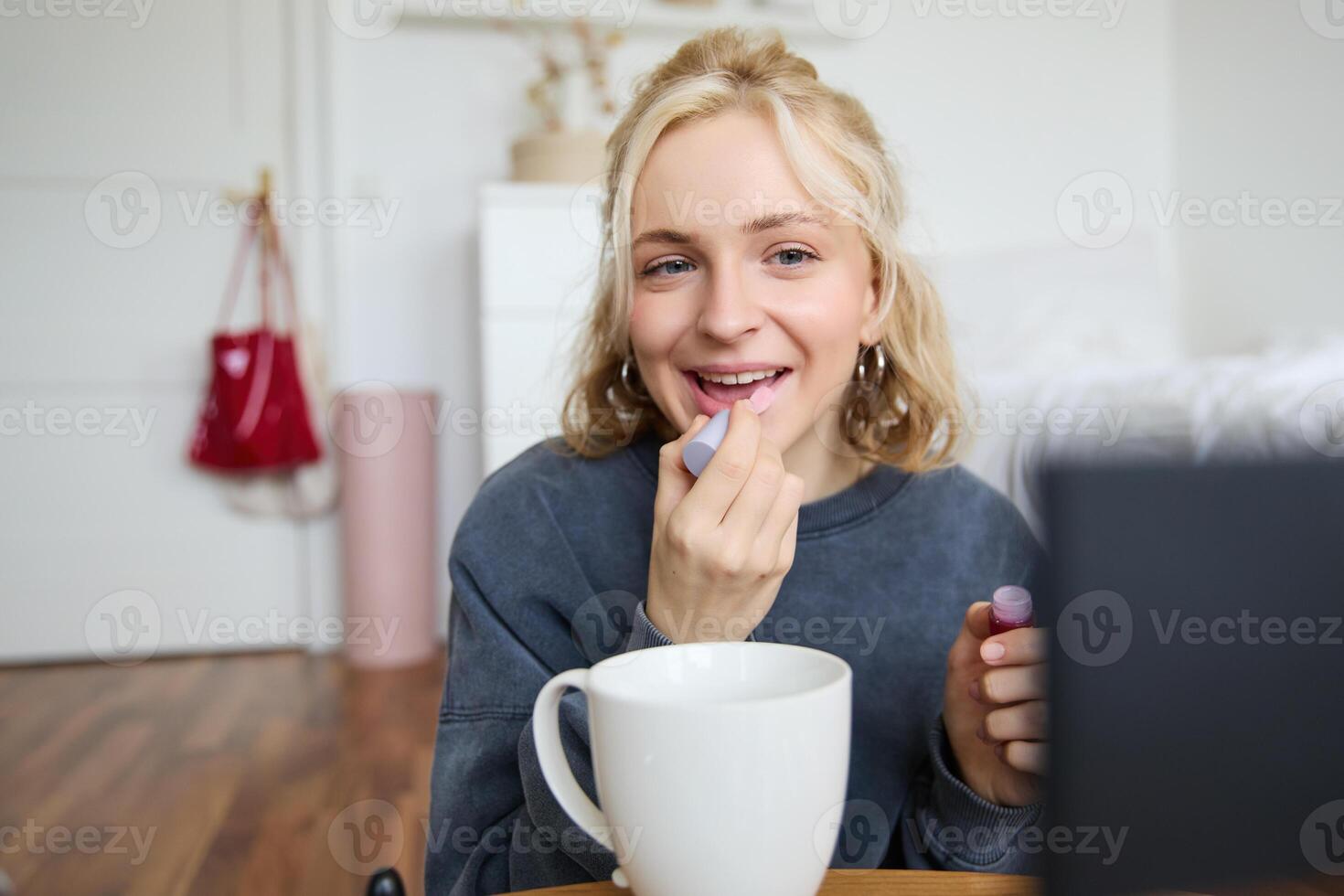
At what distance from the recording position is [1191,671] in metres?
0.28

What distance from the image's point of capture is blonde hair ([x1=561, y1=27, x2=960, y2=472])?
32.7 inches

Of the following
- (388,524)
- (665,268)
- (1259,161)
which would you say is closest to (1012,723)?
(665,268)

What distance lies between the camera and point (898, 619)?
0.79 m

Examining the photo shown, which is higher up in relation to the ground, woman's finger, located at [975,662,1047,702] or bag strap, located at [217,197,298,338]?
bag strap, located at [217,197,298,338]

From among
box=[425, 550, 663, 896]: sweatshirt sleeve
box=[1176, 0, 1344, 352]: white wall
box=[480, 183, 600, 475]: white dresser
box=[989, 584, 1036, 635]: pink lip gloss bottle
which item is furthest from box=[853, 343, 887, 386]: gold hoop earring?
box=[1176, 0, 1344, 352]: white wall

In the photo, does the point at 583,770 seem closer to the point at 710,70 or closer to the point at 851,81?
the point at 710,70

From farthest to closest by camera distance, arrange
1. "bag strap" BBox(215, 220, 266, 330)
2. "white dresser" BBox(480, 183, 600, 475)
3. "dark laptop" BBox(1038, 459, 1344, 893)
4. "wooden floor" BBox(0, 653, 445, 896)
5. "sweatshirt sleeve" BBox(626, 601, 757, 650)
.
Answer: "bag strap" BBox(215, 220, 266, 330), "white dresser" BBox(480, 183, 600, 475), "wooden floor" BBox(0, 653, 445, 896), "sweatshirt sleeve" BBox(626, 601, 757, 650), "dark laptop" BBox(1038, 459, 1344, 893)

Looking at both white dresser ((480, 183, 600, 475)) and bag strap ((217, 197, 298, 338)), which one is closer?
white dresser ((480, 183, 600, 475))

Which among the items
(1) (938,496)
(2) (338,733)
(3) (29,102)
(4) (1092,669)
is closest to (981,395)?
(1) (938,496)

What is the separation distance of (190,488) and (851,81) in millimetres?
2182

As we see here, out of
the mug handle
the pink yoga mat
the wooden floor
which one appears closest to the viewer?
the mug handle

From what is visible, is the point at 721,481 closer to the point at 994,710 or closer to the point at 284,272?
the point at 994,710

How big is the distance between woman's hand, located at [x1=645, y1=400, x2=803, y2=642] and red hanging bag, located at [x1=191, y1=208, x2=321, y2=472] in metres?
2.30

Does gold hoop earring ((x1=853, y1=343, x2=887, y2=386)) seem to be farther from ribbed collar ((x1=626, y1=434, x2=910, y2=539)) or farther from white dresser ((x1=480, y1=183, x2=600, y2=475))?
white dresser ((x1=480, y1=183, x2=600, y2=475))
